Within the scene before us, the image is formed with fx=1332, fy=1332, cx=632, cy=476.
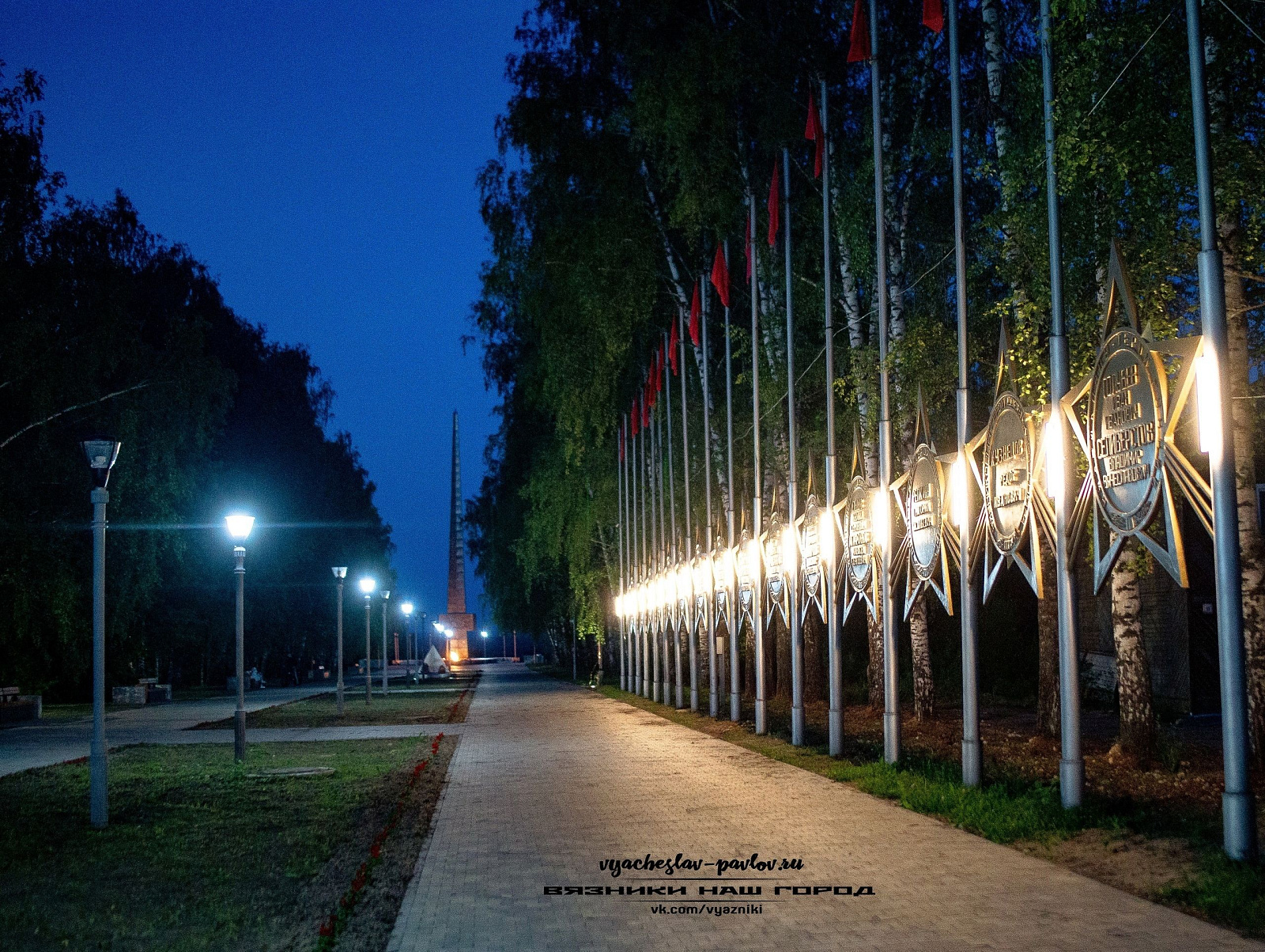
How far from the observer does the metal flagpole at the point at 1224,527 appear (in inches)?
342

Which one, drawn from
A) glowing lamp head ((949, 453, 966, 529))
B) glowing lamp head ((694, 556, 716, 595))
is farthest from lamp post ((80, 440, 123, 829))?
glowing lamp head ((694, 556, 716, 595))

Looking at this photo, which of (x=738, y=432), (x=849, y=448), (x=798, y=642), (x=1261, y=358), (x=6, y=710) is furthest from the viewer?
(x=6, y=710)

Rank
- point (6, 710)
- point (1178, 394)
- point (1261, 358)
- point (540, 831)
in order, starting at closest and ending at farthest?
1. point (1178, 394)
2. point (540, 831)
3. point (1261, 358)
4. point (6, 710)

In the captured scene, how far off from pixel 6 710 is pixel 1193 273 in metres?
29.7

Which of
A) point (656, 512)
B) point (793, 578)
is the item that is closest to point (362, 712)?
point (656, 512)

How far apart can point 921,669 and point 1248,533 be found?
33.2ft

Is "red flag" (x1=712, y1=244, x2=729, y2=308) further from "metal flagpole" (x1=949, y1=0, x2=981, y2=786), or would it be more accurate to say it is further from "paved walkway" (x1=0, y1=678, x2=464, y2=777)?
"metal flagpole" (x1=949, y1=0, x2=981, y2=786)

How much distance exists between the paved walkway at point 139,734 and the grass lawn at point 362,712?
2.90 ft

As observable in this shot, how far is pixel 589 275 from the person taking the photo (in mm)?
31688

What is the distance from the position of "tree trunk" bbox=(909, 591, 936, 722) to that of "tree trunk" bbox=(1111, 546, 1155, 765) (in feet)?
24.3

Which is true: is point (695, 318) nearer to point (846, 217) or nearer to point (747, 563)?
point (747, 563)

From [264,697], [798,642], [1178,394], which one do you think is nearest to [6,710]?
[264,697]

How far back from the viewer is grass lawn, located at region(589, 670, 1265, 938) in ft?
26.1

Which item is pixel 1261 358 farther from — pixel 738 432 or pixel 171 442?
pixel 171 442
